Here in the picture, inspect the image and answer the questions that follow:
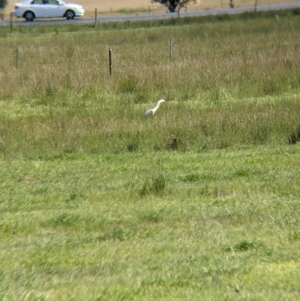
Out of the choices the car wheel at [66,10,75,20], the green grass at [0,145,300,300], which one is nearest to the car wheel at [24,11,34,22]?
the car wheel at [66,10,75,20]

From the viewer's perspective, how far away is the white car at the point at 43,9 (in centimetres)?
5166

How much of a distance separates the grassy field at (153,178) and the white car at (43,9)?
29.7 meters

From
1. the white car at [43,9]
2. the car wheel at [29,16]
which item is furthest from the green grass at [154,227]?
the car wheel at [29,16]

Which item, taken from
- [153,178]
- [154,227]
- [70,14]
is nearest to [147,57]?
[153,178]

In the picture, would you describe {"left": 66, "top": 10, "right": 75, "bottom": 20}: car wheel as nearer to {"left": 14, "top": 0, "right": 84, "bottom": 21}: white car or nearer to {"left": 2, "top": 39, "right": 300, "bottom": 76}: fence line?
{"left": 14, "top": 0, "right": 84, "bottom": 21}: white car

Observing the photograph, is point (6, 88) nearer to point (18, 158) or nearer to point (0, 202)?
point (18, 158)

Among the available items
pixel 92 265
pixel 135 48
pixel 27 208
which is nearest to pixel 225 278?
pixel 92 265

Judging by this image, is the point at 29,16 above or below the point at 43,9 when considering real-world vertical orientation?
below

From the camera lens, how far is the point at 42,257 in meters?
6.16

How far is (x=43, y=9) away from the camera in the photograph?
5178 centimetres

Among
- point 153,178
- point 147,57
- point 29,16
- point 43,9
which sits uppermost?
point 153,178

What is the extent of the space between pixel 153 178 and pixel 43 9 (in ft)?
145

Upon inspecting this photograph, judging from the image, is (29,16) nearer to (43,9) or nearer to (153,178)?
(43,9)

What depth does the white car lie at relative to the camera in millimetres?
51656
